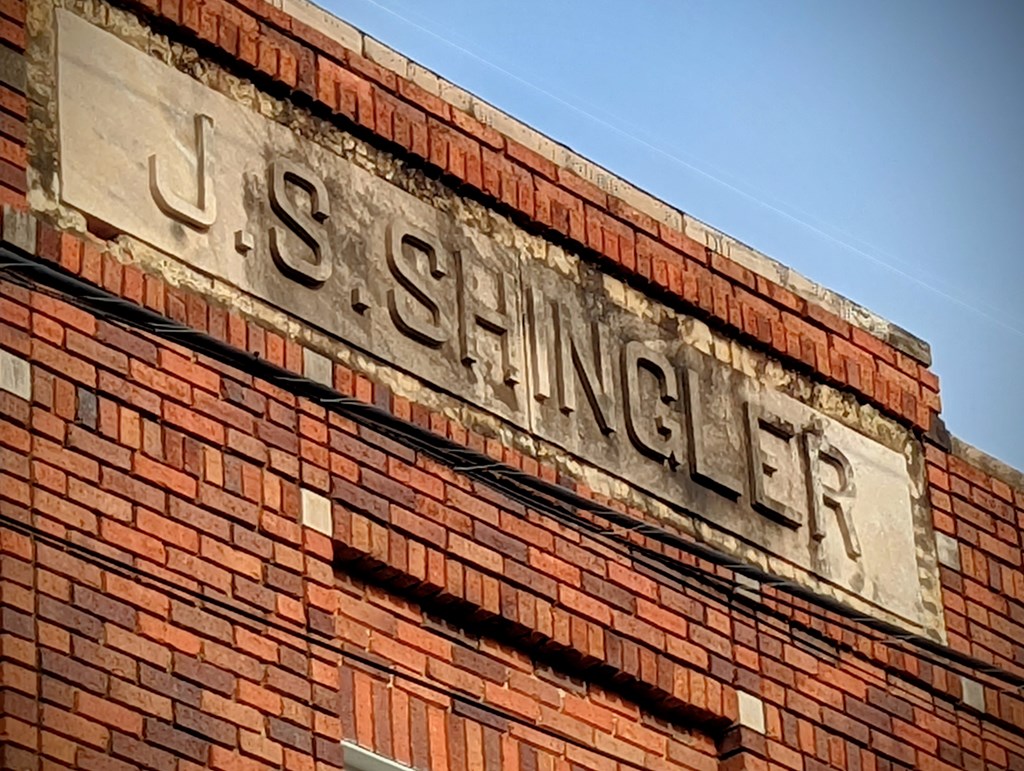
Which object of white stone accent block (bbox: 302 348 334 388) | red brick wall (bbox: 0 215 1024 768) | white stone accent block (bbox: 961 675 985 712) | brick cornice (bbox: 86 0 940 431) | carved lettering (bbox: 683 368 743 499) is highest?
brick cornice (bbox: 86 0 940 431)

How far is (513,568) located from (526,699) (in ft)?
1.47

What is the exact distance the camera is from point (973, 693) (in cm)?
1243

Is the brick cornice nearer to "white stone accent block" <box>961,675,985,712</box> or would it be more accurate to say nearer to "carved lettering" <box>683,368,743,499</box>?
"carved lettering" <box>683,368,743,499</box>

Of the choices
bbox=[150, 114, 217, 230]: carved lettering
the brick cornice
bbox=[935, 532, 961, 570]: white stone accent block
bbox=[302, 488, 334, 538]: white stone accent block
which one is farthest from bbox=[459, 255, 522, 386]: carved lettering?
bbox=[935, 532, 961, 570]: white stone accent block

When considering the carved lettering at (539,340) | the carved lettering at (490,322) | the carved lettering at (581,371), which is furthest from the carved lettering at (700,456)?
the carved lettering at (490,322)

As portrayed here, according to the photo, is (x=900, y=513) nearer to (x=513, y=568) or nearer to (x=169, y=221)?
(x=513, y=568)

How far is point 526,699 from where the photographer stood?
426 inches

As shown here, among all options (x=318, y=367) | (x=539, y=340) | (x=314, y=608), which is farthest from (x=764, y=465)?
(x=314, y=608)

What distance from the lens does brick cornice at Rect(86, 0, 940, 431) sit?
430 inches

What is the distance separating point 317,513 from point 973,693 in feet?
10.8

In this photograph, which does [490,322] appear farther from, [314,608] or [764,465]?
[314,608]

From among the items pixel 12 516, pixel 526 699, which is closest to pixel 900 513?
pixel 526 699

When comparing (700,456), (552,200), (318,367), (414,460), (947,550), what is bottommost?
(414,460)

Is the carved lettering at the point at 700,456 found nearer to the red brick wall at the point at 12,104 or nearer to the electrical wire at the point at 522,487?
the electrical wire at the point at 522,487
